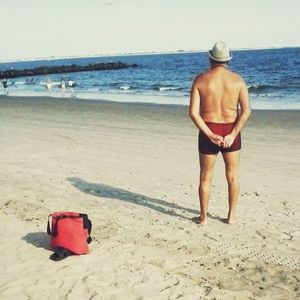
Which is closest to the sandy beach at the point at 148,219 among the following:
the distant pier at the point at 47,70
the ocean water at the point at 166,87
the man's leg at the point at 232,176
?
the man's leg at the point at 232,176

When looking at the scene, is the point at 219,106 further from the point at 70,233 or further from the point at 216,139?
the point at 70,233

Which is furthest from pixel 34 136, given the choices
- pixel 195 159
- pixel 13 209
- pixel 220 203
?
pixel 220 203

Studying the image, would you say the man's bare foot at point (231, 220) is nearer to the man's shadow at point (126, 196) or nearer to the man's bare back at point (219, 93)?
the man's shadow at point (126, 196)

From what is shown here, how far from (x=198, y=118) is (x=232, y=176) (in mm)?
858

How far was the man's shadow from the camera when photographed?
5.80 metres

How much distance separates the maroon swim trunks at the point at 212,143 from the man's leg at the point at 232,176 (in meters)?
0.09

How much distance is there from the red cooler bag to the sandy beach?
11 centimetres

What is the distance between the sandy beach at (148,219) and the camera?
3812 millimetres

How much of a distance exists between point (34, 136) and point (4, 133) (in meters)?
1.16

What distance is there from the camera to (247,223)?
5203mm

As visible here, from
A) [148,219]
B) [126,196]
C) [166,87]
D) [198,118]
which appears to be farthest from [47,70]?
[198,118]

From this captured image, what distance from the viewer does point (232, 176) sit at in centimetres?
505

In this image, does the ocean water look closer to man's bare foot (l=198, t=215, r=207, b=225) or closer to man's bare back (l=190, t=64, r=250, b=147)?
man's bare foot (l=198, t=215, r=207, b=225)

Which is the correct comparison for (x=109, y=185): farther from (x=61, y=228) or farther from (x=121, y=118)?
(x=121, y=118)
